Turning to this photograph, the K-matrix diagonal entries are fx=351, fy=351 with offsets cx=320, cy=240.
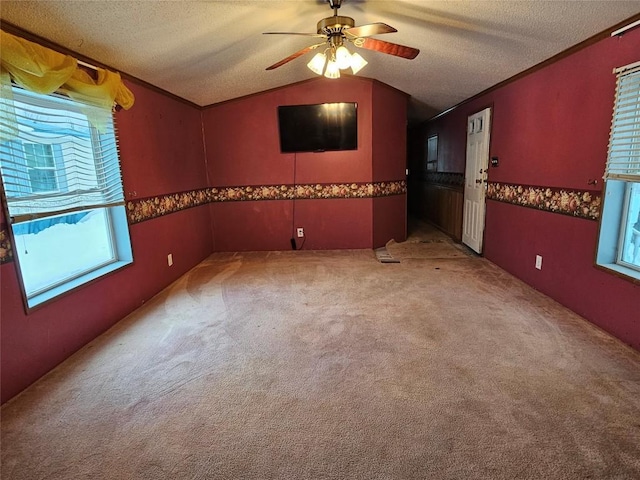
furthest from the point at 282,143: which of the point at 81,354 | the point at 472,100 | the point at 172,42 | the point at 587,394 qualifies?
the point at 587,394

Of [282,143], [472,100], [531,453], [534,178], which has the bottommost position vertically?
[531,453]

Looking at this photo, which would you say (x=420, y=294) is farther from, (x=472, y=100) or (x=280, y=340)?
(x=472, y=100)

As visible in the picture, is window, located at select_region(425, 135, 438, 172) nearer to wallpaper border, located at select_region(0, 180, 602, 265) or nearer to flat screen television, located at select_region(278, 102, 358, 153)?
wallpaper border, located at select_region(0, 180, 602, 265)

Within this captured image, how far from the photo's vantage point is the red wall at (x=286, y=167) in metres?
4.66

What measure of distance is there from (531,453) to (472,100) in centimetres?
438

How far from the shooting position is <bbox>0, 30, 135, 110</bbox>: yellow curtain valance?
1.85 metres

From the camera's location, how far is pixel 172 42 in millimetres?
2621

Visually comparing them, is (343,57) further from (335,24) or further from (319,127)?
(319,127)

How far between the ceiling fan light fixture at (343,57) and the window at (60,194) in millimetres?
1813

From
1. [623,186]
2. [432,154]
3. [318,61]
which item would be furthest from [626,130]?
[432,154]

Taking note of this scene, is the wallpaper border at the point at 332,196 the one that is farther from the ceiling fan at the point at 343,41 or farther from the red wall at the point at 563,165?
the ceiling fan at the point at 343,41

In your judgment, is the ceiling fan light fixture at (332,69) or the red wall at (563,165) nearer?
the red wall at (563,165)

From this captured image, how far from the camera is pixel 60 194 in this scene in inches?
94.5

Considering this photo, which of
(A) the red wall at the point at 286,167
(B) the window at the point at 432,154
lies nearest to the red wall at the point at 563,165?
(A) the red wall at the point at 286,167
